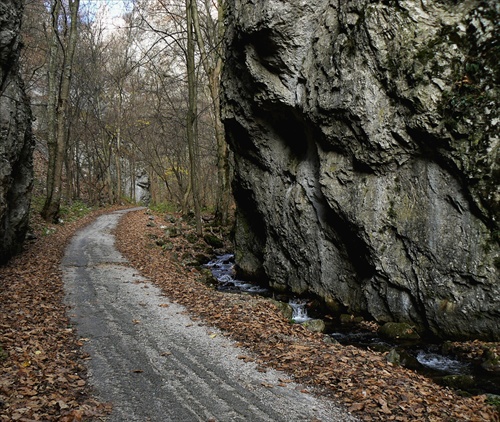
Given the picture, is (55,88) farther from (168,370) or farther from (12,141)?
(168,370)

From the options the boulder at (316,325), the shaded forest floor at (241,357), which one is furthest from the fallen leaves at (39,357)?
the boulder at (316,325)

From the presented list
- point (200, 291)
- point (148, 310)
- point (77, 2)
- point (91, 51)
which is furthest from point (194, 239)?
point (91, 51)

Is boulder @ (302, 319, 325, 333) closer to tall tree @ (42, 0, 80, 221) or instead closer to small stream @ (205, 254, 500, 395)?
small stream @ (205, 254, 500, 395)

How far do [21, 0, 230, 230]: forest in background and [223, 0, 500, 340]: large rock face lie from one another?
593 cm

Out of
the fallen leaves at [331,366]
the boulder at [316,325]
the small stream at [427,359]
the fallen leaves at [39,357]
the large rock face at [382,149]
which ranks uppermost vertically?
the large rock face at [382,149]

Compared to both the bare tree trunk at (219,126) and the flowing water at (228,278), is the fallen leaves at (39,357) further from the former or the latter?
the bare tree trunk at (219,126)

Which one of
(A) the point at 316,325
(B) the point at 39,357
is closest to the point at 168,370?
(B) the point at 39,357

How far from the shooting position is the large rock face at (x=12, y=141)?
10.5 meters

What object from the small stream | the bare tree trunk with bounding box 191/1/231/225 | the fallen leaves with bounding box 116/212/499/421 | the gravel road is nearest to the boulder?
the small stream

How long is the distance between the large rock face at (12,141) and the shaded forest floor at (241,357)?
1.89m

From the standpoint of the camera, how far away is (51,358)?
18.6 feet

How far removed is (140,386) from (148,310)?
3415 mm

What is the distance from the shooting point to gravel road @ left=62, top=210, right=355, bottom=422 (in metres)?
4.73

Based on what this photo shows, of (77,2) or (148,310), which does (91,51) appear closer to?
(77,2)
